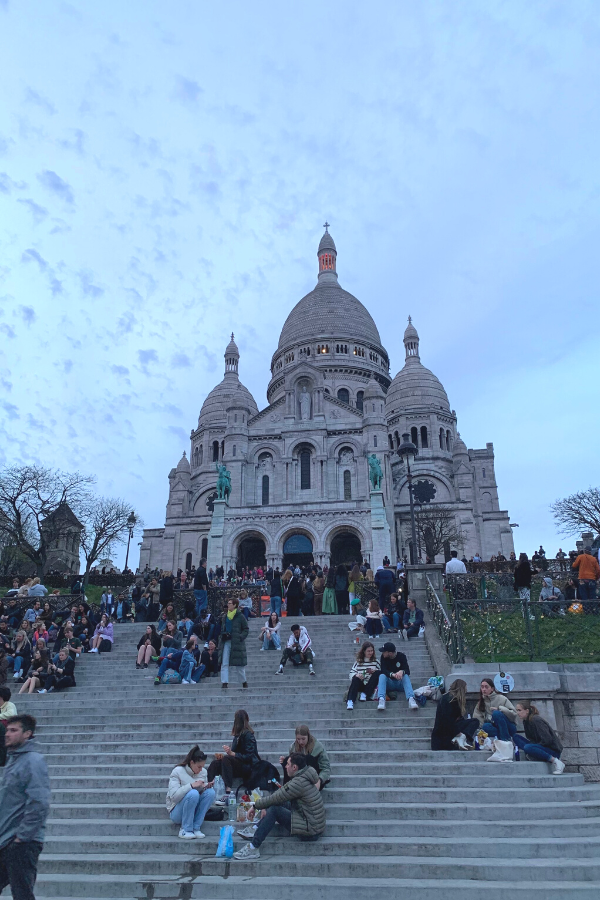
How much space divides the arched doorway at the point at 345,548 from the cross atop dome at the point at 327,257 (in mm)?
40169

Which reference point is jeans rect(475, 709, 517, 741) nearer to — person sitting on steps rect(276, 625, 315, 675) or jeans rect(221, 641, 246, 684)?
person sitting on steps rect(276, 625, 315, 675)

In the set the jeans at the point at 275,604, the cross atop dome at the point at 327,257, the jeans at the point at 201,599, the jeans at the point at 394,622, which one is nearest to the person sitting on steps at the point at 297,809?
the jeans at the point at 394,622

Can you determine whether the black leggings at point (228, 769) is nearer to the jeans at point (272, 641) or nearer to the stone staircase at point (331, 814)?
the stone staircase at point (331, 814)

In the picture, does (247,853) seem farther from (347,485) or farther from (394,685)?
(347,485)

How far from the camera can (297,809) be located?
24.5 feet

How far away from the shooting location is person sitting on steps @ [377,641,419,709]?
1125 cm

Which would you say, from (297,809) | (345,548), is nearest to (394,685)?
(297,809)

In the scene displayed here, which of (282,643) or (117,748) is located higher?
(282,643)

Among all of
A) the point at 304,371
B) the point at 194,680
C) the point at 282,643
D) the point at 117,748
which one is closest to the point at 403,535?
the point at 304,371

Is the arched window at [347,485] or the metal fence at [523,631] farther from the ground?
the arched window at [347,485]

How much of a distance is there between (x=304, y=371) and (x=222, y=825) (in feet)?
137

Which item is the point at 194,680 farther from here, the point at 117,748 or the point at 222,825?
the point at 222,825

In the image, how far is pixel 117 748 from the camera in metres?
10.4

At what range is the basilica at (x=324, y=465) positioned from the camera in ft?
132
